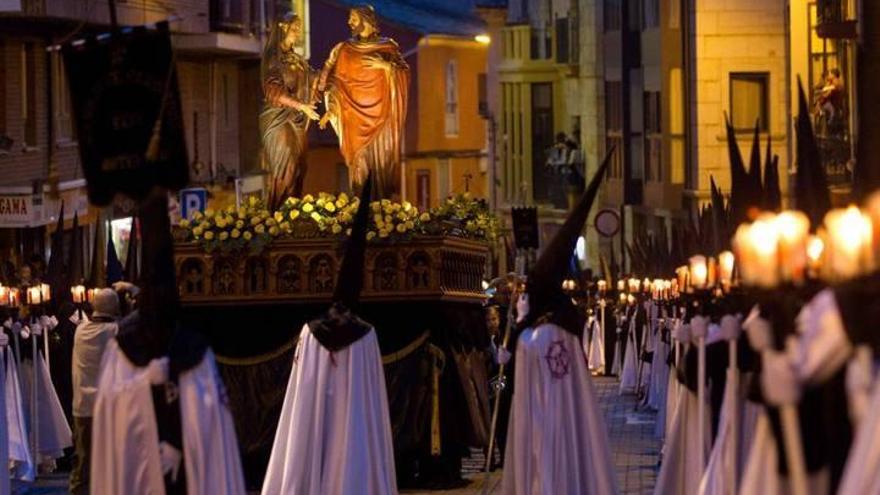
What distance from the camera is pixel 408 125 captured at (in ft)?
296

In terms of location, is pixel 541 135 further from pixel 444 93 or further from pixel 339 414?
pixel 339 414

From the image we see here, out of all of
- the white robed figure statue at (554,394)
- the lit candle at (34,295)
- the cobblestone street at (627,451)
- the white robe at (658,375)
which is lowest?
the cobblestone street at (627,451)

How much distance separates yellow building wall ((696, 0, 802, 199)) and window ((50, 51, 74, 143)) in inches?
489

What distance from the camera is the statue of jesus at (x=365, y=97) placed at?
29766mm

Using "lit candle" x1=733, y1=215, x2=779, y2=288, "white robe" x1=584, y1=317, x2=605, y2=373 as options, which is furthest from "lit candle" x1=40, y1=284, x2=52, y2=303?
"white robe" x1=584, y1=317, x2=605, y2=373

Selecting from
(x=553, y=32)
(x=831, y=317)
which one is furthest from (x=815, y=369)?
(x=553, y=32)

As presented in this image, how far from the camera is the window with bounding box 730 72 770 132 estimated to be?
5506cm

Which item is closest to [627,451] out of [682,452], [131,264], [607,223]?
[131,264]

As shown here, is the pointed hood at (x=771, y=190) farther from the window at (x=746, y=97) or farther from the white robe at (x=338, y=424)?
the window at (x=746, y=97)

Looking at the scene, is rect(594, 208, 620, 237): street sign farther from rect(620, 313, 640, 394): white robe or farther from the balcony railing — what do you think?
the balcony railing

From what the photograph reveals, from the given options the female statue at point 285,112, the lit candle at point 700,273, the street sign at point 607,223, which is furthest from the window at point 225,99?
the lit candle at point 700,273

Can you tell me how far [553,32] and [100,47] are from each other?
72744 millimetres

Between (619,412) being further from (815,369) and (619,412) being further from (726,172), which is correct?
(815,369)

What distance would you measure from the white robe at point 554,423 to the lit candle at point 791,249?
937cm
